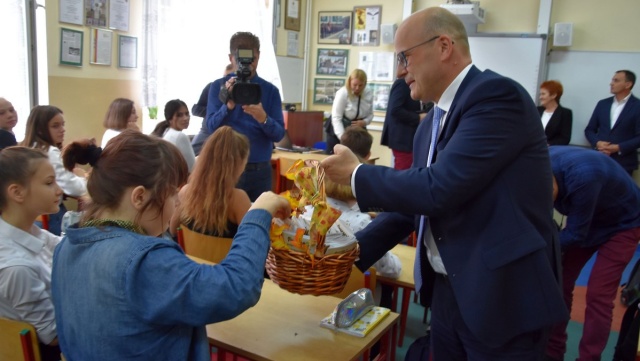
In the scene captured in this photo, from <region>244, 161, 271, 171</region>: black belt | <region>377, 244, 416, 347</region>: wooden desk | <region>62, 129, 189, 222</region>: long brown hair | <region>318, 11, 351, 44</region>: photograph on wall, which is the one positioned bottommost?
<region>377, 244, 416, 347</region>: wooden desk

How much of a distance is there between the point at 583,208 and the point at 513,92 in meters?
1.31

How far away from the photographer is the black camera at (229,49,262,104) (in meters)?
3.13

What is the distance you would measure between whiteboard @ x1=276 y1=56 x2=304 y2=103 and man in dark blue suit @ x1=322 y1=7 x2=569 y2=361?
5.65 metres

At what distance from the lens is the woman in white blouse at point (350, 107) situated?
5.57 m

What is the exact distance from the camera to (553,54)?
19.8ft

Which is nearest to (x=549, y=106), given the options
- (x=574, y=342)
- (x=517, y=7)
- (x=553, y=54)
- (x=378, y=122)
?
(x=553, y=54)

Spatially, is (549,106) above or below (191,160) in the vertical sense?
above

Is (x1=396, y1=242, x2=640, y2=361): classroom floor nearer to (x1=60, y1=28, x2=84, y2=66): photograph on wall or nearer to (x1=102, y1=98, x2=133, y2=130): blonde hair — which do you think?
(x1=102, y1=98, x2=133, y2=130): blonde hair

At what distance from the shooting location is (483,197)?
1263mm

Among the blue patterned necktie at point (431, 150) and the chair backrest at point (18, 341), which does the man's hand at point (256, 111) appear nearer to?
the blue patterned necktie at point (431, 150)

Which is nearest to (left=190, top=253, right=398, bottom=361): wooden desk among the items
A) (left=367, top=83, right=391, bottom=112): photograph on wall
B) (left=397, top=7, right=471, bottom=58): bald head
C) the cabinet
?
(left=397, top=7, right=471, bottom=58): bald head

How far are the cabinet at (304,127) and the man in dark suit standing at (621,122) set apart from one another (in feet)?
10.3

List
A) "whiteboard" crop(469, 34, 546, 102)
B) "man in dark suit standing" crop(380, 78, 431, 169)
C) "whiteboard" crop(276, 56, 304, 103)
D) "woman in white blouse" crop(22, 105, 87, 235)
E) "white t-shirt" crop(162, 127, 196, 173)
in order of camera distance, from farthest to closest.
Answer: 1. "whiteboard" crop(276, 56, 304, 103)
2. "whiteboard" crop(469, 34, 546, 102)
3. "man in dark suit standing" crop(380, 78, 431, 169)
4. "white t-shirt" crop(162, 127, 196, 173)
5. "woman in white blouse" crop(22, 105, 87, 235)

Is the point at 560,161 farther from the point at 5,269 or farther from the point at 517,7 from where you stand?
the point at 517,7
